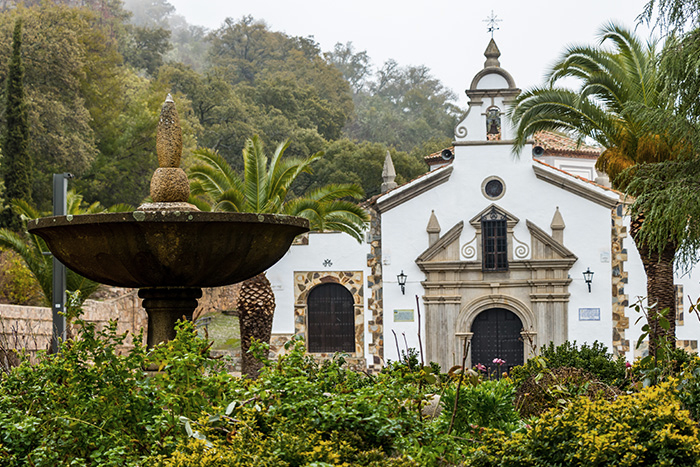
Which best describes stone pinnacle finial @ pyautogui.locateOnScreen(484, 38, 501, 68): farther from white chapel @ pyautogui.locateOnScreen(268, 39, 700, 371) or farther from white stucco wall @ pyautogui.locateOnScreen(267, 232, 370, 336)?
A: white stucco wall @ pyautogui.locateOnScreen(267, 232, 370, 336)

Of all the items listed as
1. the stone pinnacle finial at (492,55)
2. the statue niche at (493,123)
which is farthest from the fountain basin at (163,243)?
the stone pinnacle finial at (492,55)

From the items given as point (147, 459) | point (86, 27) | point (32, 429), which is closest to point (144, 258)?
point (32, 429)

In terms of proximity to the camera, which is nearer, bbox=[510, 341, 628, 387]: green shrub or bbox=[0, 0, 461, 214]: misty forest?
bbox=[510, 341, 628, 387]: green shrub

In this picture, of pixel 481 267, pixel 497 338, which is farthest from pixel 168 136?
pixel 497 338

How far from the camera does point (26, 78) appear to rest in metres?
29.5

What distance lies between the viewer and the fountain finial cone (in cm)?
705

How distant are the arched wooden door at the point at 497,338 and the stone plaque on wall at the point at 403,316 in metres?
1.65

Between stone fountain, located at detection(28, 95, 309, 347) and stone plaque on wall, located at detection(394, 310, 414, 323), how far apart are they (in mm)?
14064

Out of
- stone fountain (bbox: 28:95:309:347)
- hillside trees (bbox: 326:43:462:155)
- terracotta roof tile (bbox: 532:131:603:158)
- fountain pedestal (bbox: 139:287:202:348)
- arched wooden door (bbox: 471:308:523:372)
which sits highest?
hillside trees (bbox: 326:43:462:155)

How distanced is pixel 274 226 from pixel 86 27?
3216 centimetres

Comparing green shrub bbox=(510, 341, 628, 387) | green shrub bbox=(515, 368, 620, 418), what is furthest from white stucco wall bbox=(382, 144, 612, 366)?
green shrub bbox=(515, 368, 620, 418)

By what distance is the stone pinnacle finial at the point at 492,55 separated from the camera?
21.2m

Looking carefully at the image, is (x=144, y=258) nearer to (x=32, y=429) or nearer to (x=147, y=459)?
(x=32, y=429)

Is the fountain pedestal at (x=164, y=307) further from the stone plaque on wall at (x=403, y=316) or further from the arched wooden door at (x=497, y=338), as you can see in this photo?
the arched wooden door at (x=497, y=338)
